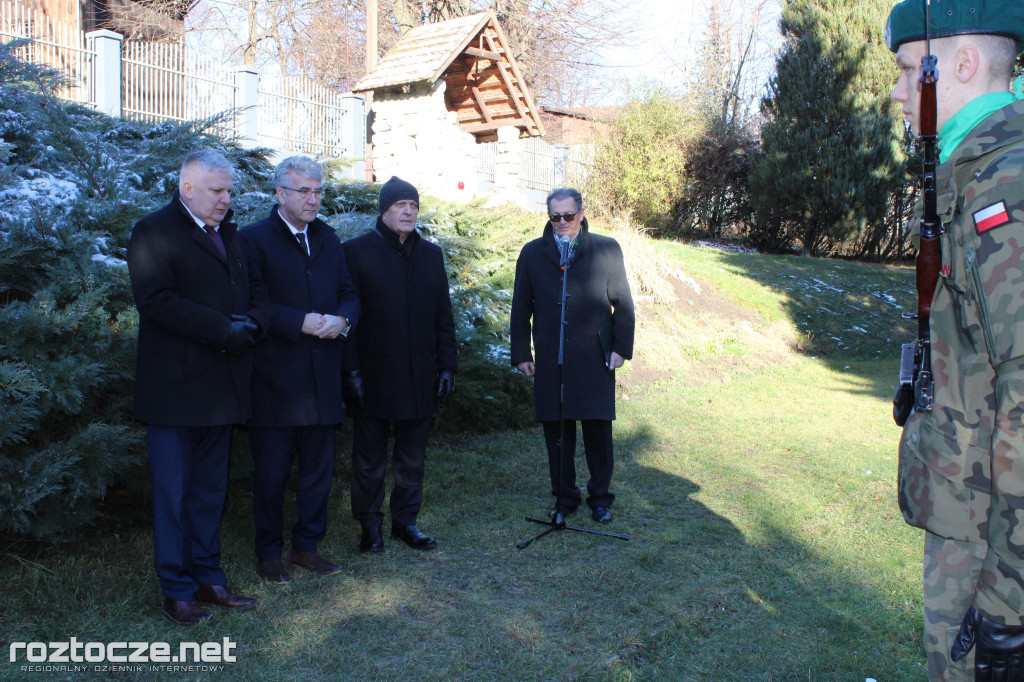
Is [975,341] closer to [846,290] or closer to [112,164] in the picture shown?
[112,164]

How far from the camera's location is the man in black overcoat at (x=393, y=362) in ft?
15.6

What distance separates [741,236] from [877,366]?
14910 millimetres

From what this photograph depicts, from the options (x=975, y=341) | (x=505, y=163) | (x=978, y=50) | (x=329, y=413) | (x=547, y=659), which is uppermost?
(x=505, y=163)

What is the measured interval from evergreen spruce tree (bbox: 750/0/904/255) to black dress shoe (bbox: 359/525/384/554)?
830 inches

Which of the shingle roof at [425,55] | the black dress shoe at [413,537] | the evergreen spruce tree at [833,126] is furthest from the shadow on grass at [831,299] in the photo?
the black dress shoe at [413,537]

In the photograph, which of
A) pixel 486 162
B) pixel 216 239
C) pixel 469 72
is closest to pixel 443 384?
pixel 216 239

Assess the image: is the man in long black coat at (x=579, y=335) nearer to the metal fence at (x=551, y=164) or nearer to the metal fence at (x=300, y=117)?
the metal fence at (x=300, y=117)

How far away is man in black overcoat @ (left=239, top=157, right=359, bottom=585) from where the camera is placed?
165 inches

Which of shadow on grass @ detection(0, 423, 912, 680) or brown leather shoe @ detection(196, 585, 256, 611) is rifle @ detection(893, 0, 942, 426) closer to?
shadow on grass @ detection(0, 423, 912, 680)

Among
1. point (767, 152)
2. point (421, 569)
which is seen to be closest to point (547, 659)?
point (421, 569)

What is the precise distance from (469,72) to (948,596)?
1810 centimetres

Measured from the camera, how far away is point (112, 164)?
5.14 m

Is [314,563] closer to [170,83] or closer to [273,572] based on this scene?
[273,572]

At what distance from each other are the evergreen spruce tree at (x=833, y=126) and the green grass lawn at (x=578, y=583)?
17.2 m
